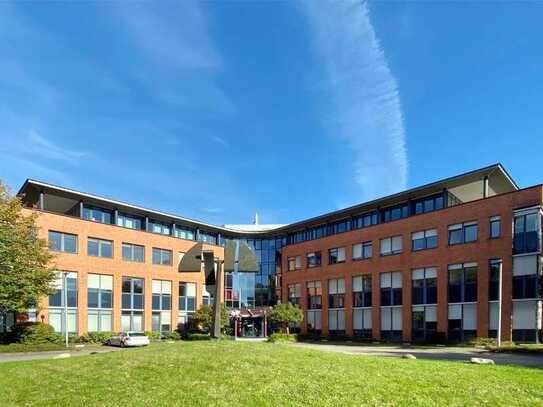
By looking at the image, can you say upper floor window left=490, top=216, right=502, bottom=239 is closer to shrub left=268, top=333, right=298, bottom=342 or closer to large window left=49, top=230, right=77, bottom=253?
shrub left=268, top=333, right=298, bottom=342

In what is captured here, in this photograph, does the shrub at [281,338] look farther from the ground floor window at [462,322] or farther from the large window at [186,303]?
the ground floor window at [462,322]

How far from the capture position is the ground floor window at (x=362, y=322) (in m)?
48.2

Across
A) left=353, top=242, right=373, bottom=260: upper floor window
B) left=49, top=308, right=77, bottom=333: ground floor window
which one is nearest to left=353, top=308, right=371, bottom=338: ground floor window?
left=353, top=242, right=373, bottom=260: upper floor window

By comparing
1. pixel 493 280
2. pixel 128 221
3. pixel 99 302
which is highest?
pixel 128 221

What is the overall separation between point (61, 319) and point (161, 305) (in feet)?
39.4

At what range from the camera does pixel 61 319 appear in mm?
42531

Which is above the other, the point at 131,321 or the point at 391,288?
the point at 391,288

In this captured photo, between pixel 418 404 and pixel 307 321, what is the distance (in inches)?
1939

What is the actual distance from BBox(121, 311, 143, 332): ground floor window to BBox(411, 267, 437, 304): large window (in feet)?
89.2

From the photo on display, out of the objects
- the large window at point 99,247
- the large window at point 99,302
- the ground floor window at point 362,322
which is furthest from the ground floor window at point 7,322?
the ground floor window at point 362,322

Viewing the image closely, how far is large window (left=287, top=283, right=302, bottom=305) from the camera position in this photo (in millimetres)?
59156

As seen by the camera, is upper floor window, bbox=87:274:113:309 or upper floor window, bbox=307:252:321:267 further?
upper floor window, bbox=307:252:321:267

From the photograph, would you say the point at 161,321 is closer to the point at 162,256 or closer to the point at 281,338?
the point at 162,256

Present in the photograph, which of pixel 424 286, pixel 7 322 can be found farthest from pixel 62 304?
pixel 424 286
